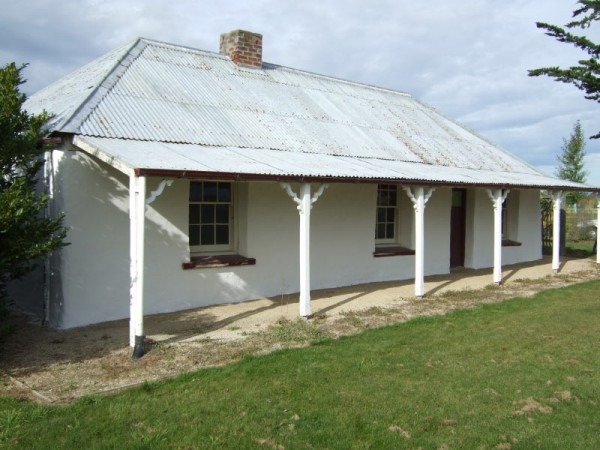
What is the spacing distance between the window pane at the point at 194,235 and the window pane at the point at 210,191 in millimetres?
533

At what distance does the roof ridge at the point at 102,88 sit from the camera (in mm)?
8109

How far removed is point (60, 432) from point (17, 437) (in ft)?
1.06

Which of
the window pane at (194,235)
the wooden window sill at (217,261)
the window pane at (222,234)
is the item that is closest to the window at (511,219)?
the wooden window sill at (217,261)

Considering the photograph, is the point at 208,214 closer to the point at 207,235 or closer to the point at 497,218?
the point at 207,235

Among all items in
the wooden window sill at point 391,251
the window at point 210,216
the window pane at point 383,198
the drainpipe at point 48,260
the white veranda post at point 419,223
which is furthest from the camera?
the window pane at point 383,198

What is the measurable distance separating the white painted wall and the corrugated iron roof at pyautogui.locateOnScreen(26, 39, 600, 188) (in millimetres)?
740

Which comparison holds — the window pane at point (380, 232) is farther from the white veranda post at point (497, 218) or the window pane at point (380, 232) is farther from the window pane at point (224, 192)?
the window pane at point (224, 192)

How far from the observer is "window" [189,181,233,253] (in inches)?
380

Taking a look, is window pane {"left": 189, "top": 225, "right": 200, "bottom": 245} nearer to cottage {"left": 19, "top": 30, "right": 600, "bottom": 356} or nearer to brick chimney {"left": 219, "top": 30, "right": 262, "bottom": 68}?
cottage {"left": 19, "top": 30, "right": 600, "bottom": 356}

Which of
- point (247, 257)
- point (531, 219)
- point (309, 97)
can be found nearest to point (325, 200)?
point (247, 257)

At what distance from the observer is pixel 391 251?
12.6m

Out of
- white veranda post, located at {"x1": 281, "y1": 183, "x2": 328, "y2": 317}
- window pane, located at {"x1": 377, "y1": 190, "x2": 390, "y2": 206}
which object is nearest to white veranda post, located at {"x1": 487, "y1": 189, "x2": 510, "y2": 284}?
window pane, located at {"x1": 377, "y1": 190, "x2": 390, "y2": 206}

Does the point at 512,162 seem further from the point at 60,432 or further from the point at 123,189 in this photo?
the point at 60,432

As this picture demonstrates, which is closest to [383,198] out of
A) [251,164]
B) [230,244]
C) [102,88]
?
[230,244]
